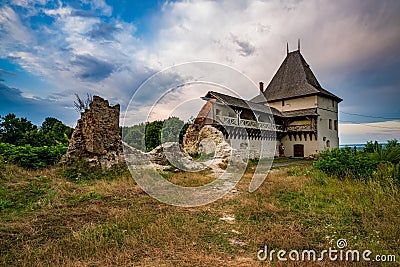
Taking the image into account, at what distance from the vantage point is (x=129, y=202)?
6742 millimetres

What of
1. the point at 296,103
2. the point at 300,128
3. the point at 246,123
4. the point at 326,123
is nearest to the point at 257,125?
the point at 246,123

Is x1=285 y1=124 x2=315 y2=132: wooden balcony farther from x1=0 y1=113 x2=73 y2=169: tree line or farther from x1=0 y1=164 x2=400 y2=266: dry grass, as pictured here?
x1=0 y1=113 x2=73 y2=169: tree line

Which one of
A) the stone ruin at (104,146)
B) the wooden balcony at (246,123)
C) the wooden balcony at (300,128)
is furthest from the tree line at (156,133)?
the wooden balcony at (300,128)

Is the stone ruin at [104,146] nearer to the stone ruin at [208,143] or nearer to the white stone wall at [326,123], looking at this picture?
the stone ruin at [208,143]

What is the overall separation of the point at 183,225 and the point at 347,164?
22.8ft

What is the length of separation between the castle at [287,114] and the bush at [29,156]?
36.4 ft

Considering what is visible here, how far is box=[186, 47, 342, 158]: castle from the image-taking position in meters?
20.7

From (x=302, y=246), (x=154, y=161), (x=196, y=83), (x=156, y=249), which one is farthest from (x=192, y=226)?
(x=154, y=161)

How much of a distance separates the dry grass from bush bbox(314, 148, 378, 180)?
3.50ft
